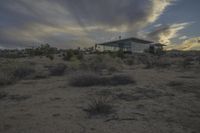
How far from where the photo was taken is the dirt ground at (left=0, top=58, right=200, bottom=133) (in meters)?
5.90

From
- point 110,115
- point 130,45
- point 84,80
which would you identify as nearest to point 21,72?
→ point 84,80

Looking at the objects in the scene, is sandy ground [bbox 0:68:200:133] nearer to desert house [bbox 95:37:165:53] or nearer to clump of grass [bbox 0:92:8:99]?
clump of grass [bbox 0:92:8:99]

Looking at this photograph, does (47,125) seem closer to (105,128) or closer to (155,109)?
(105,128)

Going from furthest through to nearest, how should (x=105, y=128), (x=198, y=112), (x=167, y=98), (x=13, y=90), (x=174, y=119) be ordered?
(x=13, y=90) < (x=167, y=98) < (x=198, y=112) < (x=174, y=119) < (x=105, y=128)

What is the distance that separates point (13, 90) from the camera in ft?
36.8

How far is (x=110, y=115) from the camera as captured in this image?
270 inches

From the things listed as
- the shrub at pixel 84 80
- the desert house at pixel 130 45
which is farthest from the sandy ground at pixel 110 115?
the desert house at pixel 130 45

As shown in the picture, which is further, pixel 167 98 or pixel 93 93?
pixel 93 93

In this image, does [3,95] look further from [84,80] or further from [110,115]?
[110,115]

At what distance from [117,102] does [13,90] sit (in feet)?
16.7

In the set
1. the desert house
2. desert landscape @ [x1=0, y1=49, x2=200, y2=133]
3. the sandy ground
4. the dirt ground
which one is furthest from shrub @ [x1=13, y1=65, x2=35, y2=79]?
the desert house

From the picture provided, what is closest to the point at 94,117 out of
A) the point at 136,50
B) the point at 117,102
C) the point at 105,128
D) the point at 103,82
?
the point at 105,128

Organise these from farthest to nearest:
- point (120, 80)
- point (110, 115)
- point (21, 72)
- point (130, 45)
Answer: point (130, 45)
point (21, 72)
point (120, 80)
point (110, 115)

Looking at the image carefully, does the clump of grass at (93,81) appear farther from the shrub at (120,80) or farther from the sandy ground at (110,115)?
the sandy ground at (110,115)
